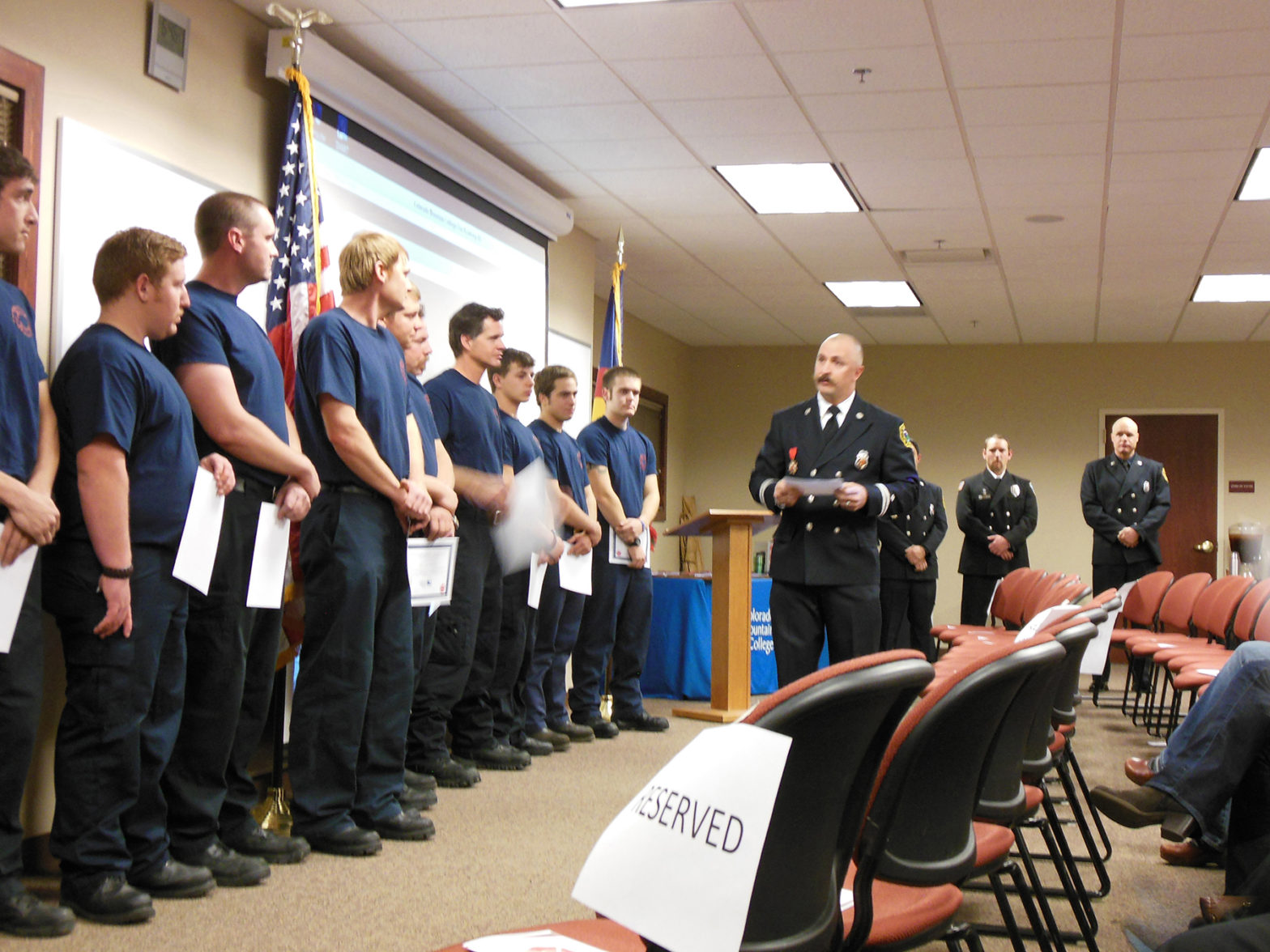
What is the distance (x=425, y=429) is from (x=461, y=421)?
0.64 meters

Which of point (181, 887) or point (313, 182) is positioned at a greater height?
point (313, 182)

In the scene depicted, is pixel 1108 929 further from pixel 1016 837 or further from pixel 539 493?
pixel 539 493

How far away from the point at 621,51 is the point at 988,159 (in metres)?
2.14

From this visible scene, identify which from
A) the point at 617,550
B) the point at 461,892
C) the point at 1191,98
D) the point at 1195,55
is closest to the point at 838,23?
the point at 1195,55

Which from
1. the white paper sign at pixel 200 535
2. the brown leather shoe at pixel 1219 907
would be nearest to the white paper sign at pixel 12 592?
the white paper sign at pixel 200 535

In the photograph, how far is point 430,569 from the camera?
3457mm

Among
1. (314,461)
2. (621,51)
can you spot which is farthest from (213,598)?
(621,51)

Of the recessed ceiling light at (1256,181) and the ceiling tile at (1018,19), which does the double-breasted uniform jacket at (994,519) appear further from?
the ceiling tile at (1018,19)

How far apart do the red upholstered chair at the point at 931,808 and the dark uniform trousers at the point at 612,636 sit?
3.71 metres

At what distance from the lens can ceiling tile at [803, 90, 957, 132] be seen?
16.3 ft

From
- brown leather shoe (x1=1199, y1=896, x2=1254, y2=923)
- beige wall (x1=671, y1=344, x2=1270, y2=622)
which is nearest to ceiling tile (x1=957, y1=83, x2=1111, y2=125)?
brown leather shoe (x1=1199, y1=896, x2=1254, y2=923)

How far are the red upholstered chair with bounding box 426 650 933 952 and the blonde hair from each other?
2279mm

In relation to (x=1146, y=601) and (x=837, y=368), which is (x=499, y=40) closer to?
(x=837, y=368)

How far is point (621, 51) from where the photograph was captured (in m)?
4.56
